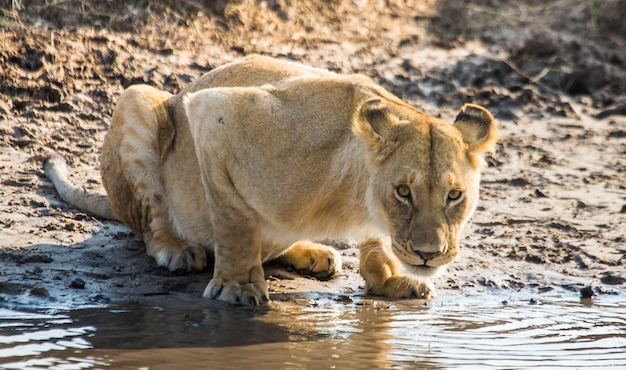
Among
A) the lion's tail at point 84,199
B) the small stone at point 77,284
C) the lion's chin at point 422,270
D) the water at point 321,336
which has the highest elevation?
the lion's tail at point 84,199

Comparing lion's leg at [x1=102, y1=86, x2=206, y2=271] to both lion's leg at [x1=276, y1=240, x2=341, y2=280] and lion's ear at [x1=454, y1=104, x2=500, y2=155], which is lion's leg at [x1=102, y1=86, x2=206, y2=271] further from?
lion's ear at [x1=454, y1=104, x2=500, y2=155]

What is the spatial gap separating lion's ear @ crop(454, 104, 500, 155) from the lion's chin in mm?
627

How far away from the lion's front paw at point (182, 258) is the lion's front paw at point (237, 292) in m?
0.43

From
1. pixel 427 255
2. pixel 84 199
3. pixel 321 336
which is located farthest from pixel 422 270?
pixel 84 199

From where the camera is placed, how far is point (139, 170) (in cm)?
654

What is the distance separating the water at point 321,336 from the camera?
189 inches

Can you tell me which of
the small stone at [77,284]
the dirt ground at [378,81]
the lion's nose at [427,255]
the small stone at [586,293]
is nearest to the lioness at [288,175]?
the lion's nose at [427,255]

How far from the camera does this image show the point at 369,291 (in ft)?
20.3

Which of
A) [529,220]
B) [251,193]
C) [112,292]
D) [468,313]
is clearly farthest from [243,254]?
[529,220]

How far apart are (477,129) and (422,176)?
55cm

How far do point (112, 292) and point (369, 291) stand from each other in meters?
1.49

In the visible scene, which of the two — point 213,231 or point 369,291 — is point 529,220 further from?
point 213,231

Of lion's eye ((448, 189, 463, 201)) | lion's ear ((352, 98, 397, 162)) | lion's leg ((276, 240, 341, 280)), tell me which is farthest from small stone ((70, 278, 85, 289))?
lion's eye ((448, 189, 463, 201))

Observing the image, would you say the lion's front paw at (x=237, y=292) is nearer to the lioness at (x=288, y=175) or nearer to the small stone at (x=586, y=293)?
the lioness at (x=288, y=175)
